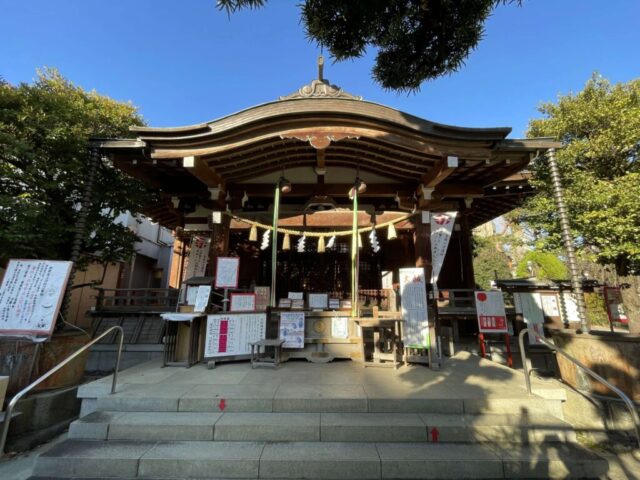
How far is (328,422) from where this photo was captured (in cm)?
364

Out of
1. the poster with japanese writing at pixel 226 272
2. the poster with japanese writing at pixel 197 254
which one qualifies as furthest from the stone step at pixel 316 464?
the poster with japanese writing at pixel 197 254

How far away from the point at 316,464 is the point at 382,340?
3.85 meters

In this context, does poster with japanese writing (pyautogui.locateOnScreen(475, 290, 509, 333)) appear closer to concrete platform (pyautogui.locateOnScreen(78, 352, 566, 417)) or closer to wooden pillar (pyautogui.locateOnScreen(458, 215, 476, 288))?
concrete platform (pyautogui.locateOnScreen(78, 352, 566, 417))

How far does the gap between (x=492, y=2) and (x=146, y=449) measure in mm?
7450

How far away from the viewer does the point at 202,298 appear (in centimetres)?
627

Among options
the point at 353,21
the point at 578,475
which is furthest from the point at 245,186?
the point at 578,475

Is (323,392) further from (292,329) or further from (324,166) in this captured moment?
(324,166)

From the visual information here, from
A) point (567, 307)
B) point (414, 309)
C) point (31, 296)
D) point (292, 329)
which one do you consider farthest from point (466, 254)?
point (31, 296)

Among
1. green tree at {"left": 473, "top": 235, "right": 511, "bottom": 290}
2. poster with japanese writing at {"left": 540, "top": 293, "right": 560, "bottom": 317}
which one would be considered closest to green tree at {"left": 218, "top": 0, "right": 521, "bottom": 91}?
poster with japanese writing at {"left": 540, "top": 293, "right": 560, "bottom": 317}

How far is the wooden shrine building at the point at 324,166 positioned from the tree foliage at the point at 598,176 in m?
1.12

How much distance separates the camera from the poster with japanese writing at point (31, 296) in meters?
4.77

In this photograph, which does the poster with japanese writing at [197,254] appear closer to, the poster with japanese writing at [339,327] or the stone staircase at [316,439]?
the poster with japanese writing at [339,327]

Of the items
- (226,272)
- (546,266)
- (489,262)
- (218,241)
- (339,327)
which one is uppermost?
(489,262)

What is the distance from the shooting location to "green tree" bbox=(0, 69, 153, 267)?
5277 millimetres
